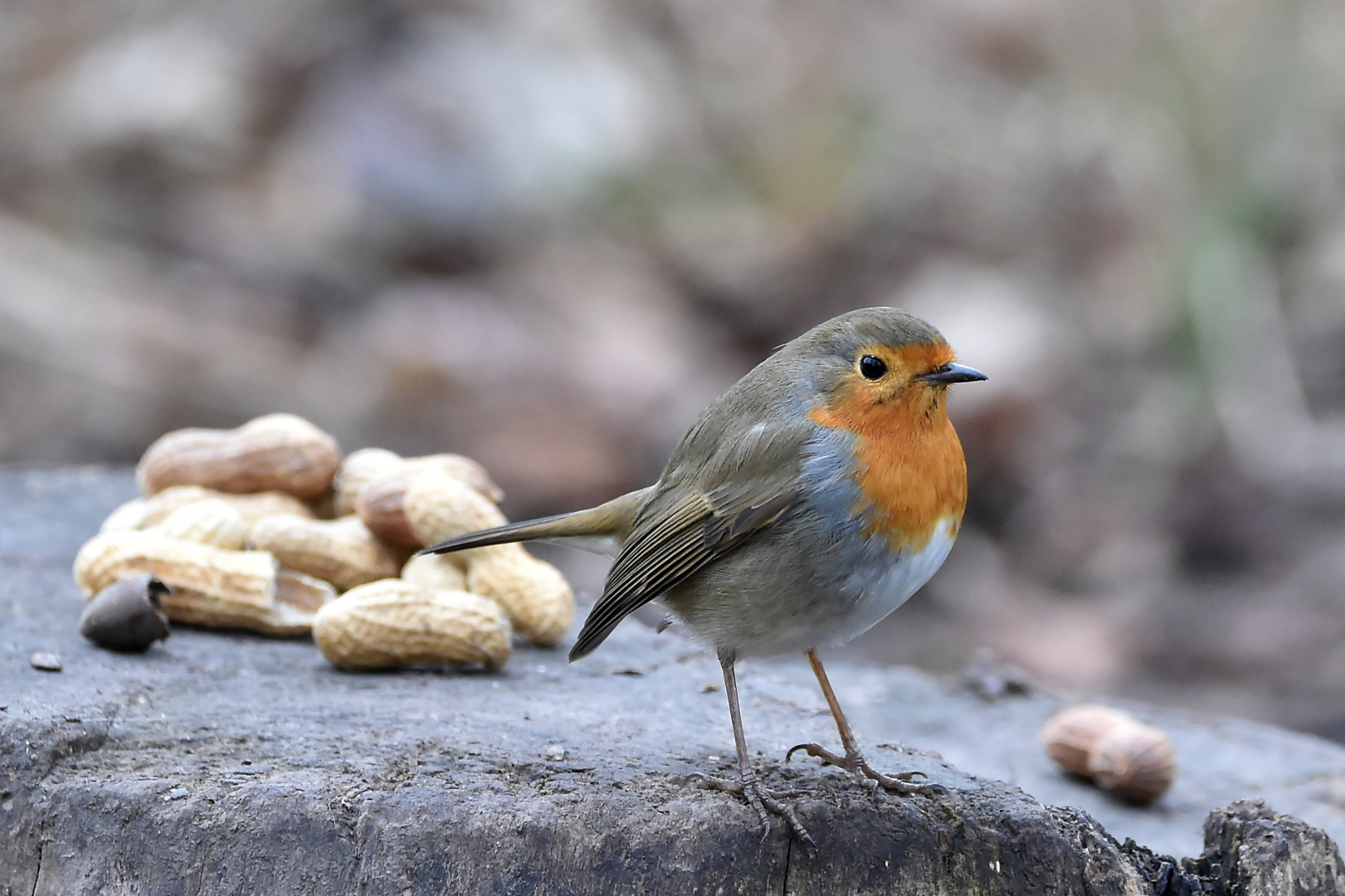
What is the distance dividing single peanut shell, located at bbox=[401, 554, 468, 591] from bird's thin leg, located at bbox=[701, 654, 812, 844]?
0.80 m

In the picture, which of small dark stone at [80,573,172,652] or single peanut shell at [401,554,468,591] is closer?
small dark stone at [80,573,172,652]

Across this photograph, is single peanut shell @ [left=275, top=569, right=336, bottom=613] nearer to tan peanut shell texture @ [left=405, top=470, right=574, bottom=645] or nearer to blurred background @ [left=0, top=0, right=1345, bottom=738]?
tan peanut shell texture @ [left=405, top=470, right=574, bottom=645]

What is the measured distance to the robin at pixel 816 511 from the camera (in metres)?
2.15

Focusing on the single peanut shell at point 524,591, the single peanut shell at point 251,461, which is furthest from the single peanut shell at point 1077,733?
the single peanut shell at point 251,461

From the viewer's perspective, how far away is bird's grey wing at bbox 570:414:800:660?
2250 mm

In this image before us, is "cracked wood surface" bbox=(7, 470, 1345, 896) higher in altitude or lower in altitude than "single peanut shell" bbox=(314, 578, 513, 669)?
lower

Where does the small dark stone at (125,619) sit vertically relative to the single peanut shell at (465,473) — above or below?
below

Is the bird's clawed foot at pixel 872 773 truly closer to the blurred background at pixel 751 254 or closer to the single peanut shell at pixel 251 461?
the single peanut shell at pixel 251 461

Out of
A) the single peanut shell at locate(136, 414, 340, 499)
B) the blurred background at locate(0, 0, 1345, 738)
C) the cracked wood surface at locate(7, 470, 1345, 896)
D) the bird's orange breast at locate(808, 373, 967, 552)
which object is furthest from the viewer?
the blurred background at locate(0, 0, 1345, 738)

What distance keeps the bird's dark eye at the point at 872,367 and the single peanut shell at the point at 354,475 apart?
1.25 m

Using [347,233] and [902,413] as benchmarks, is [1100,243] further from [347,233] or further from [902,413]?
[902,413]

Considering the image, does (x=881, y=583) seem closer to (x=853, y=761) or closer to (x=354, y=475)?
(x=853, y=761)

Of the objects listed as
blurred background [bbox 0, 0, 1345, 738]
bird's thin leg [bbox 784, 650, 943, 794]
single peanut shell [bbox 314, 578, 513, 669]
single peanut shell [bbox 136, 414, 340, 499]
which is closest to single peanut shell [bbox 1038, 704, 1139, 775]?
bird's thin leg [bbox 784, 650, 943, 794]

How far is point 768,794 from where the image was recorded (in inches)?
75.5
